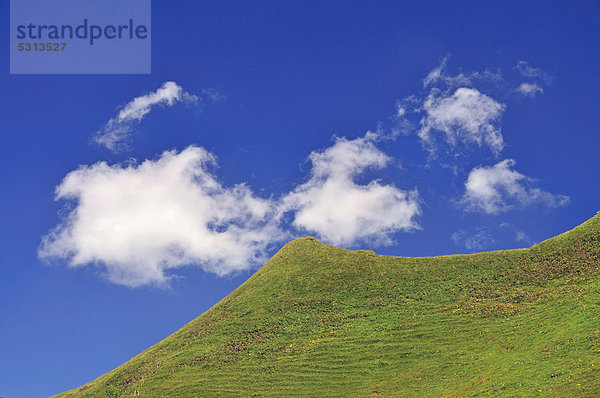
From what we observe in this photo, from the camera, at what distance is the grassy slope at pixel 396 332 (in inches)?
2381

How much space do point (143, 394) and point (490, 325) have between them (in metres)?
55.6

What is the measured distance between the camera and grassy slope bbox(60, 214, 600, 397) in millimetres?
60469

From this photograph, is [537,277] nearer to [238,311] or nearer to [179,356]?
[238,311]

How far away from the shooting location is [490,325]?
73750 millimetres

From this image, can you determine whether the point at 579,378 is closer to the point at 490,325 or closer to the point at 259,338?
the point at 490,325

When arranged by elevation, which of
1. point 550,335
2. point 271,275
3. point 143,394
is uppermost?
point 271,275

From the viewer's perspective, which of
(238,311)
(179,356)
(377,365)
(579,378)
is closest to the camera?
(579,378)

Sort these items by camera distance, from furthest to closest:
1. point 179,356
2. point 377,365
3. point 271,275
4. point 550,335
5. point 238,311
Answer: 1. point 271,275
2. point 238,311
3. point 179,356
4. point 377,365
5. point 550,335

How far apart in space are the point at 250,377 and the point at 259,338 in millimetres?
10878

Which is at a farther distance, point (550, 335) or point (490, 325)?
point (490, 325)

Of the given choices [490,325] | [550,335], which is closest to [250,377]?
[490,325]

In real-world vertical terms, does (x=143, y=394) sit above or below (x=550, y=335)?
below

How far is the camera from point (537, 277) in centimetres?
8488

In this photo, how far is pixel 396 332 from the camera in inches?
3091
